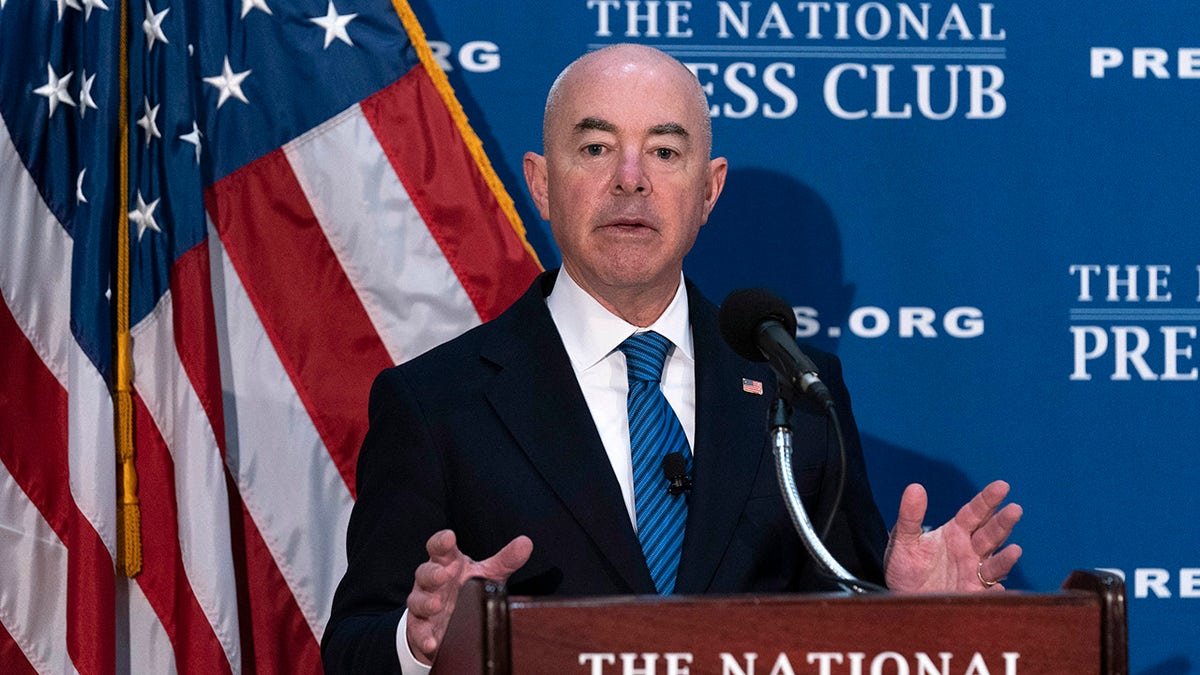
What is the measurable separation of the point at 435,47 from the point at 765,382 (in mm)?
1104

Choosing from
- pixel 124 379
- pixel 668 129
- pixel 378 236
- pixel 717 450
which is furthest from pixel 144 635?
pixel 668 129

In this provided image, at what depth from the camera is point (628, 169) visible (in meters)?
1.88

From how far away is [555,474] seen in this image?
1.76m

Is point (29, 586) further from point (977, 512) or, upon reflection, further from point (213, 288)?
point (977, 512)

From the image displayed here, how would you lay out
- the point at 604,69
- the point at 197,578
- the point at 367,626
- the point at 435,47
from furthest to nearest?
the point at 435,47 → the point at 197,578 → the point at 604,69 → the point at 367,626

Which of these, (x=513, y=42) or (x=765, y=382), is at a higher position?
(x=513, y=42)

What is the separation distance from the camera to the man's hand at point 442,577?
4.36 ft

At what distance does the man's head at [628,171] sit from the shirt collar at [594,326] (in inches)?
0.9

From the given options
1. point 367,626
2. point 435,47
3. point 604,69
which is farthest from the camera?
point 435,47

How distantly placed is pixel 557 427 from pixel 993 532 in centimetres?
55

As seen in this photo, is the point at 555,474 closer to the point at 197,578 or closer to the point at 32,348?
the point at 197,578

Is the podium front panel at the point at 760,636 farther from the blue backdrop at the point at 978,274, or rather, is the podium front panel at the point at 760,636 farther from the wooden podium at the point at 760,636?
the blue backdrop at the point at 978,274

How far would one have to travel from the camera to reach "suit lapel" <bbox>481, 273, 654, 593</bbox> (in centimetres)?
172

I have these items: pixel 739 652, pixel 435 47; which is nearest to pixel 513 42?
pixel 435 47
